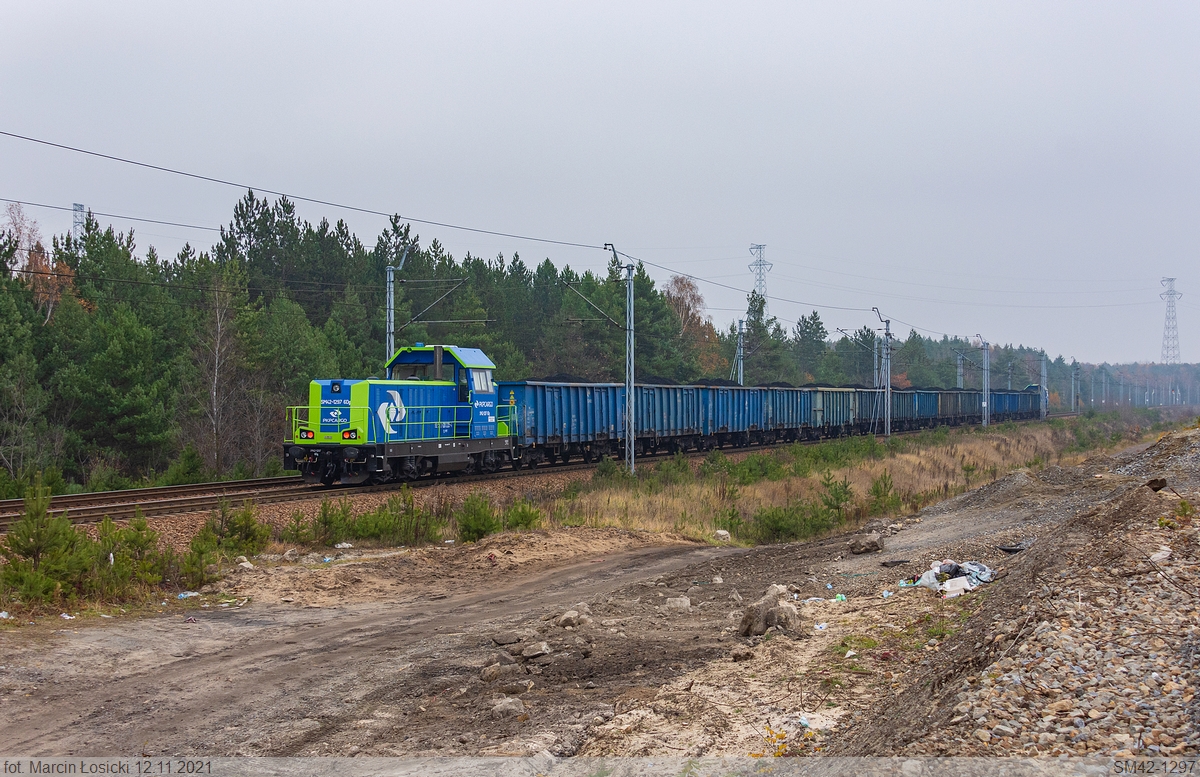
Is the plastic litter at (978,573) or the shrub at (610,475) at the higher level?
the plastic litter at (978,573)

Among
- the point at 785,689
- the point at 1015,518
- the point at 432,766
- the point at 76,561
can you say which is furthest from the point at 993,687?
the point at 1015,518

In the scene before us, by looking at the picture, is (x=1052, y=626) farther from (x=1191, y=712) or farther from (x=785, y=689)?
(x=785, y=689)

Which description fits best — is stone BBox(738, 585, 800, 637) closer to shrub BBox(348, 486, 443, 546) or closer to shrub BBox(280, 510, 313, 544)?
shrub BBox(348, 486, 443, 546)

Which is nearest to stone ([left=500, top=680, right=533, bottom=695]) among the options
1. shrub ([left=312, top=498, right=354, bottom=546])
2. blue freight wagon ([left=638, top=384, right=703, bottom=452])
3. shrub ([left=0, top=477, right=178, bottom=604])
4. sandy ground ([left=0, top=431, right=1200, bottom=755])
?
sandy ground ([left=0, top=431, right=1200, bottom=755])

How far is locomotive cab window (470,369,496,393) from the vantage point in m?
26.2

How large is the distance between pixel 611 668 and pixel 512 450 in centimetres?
2054

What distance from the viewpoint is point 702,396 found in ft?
129

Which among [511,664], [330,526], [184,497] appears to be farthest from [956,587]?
[184,497]

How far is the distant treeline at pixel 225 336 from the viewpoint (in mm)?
34844

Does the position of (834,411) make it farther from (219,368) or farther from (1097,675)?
(1097,675)

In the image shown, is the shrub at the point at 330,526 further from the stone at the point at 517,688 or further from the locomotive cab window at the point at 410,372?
the stone at the point at 517,688

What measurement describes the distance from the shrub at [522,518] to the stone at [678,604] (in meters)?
7.67

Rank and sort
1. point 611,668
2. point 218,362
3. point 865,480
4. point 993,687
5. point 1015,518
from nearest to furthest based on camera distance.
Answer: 1. point 993,687
2. point 611,668
3. point 1015,518
4. point 865,480
5. point 218,362

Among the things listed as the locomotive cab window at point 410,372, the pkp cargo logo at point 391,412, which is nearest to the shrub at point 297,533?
the pkp cargo logo at point 391,412
